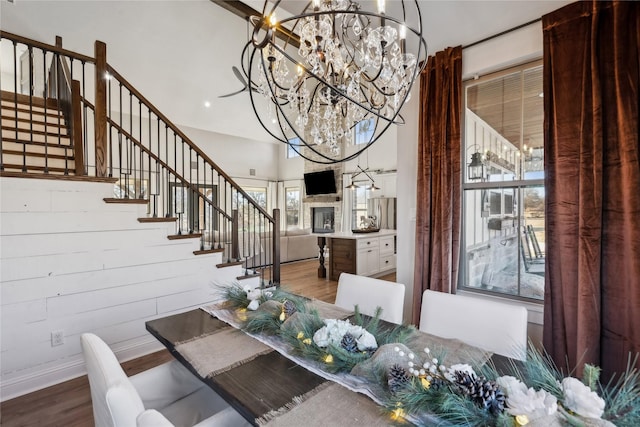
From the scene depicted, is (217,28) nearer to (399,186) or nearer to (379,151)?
(379,151)

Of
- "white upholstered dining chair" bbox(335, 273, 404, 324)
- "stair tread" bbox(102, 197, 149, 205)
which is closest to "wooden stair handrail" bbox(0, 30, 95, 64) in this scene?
"stair tread" bbox(102, 197, 149, 205)

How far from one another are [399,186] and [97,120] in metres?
2.98

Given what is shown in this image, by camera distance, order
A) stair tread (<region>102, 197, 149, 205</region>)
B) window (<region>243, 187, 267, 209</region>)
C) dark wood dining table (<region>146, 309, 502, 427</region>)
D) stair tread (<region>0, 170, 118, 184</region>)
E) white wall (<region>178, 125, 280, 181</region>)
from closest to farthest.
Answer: dark wood dining table (<region>146, 309, 502, 427</region>) < stair tread (<region>0, 170, 118, 184</region>) < stair tread (<region>102, 197, 149, 205</region>) < white wall (<region>178, 125, 280, 181</region>) < window (<region>243, 187, 267, 209</region>)

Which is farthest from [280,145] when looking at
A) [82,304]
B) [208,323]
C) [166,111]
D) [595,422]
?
[595,422]

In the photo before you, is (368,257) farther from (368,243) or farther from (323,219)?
(323,219)

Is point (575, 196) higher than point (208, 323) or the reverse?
higher

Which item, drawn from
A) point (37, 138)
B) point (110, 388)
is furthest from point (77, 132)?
point (110, 388)

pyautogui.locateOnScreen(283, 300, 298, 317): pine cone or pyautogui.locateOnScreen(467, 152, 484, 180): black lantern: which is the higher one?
pyautogui.locateOnScreen(467, 152, 484, 180): black lantern

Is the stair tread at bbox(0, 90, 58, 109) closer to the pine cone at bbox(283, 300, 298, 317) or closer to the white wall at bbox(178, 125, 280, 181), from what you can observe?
the white wall at bbox(178, 125, 280, 181)

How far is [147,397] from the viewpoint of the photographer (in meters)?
1.35

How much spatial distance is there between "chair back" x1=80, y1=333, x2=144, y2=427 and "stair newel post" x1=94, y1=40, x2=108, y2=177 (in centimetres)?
208

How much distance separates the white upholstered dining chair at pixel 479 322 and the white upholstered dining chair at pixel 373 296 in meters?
0.17

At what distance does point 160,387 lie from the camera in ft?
4.56

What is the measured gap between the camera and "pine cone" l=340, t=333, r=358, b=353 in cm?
119
